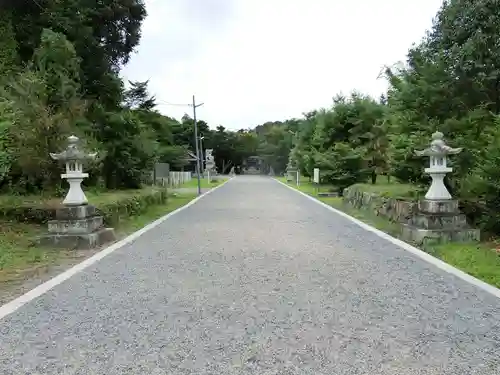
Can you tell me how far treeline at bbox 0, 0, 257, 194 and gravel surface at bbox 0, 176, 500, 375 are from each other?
15.6ft

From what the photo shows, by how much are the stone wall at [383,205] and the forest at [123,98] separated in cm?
79

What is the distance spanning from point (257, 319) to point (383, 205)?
8771mm

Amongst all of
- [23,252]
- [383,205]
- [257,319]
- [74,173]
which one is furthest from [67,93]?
[257,319]

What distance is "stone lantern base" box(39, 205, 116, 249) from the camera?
8281mm

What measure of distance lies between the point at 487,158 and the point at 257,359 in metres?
6.35

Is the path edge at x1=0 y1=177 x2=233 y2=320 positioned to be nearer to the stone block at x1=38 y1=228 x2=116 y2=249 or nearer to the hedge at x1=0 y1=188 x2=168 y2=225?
the stone block at x1=38 y1=228 x2=116 y2=249

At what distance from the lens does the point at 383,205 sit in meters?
12.4

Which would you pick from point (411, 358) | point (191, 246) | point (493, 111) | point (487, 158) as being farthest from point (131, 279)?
point (493, 111)

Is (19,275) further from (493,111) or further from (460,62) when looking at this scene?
(493,111)

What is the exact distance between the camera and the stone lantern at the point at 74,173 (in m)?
8.59

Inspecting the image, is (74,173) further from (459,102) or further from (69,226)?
(459,102)

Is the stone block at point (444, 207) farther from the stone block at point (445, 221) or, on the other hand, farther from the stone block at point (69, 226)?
the stone block at point (69, 226)

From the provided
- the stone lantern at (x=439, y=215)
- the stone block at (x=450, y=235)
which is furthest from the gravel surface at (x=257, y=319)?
the stone lantern at (x=439, y=215)

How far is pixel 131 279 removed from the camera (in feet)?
19.8
